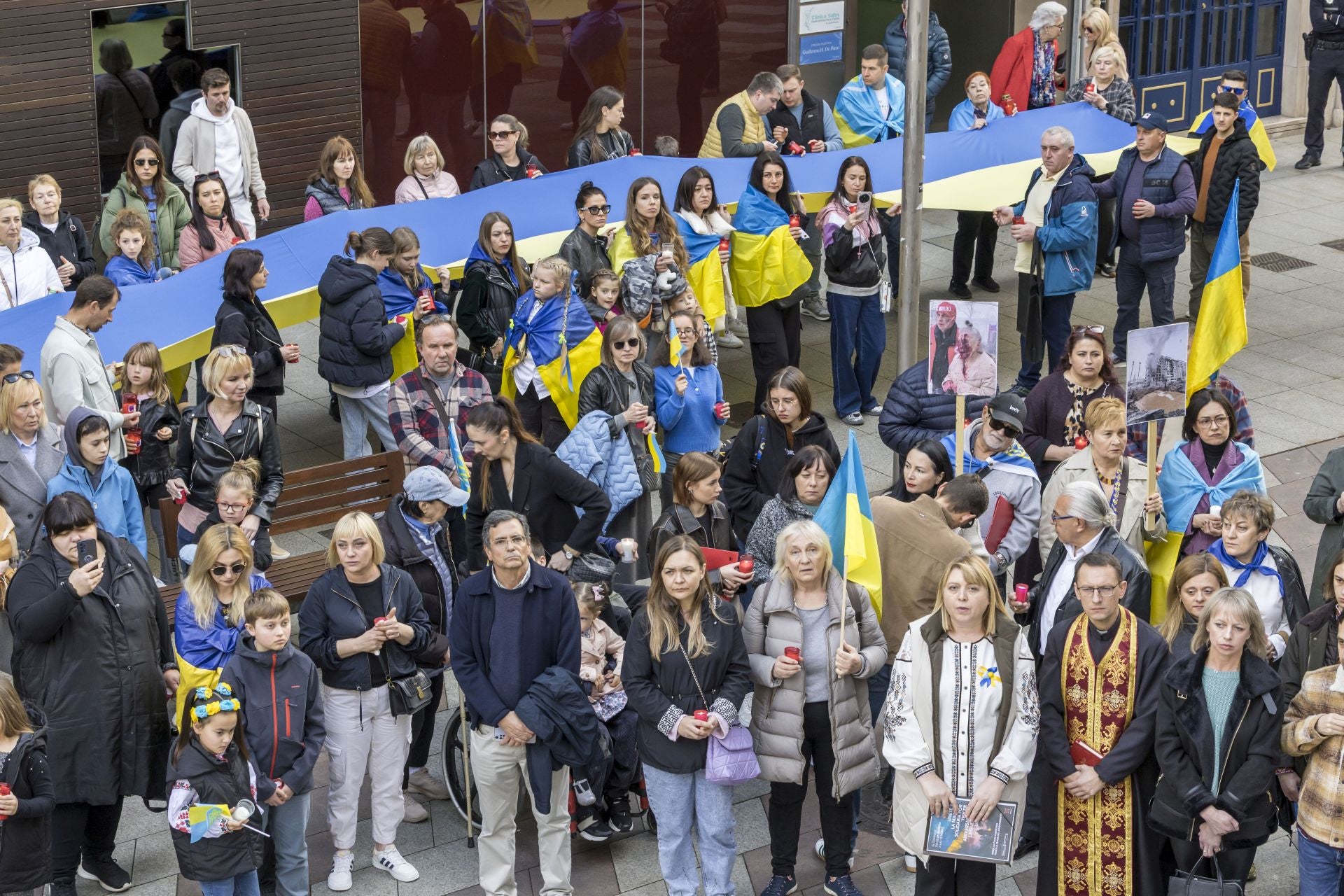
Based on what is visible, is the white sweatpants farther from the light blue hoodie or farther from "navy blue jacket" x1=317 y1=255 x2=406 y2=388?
"navy blue jacket" x1=317 y1=255 x2=406 y2=388

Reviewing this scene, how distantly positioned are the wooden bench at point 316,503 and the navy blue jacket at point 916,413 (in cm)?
277

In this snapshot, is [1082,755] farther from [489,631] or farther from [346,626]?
[346,626]

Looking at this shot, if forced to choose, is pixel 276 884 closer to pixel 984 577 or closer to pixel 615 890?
pixel 615 890

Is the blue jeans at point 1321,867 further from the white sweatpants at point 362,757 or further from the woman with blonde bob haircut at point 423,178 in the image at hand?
the woman with blonde bob haircut at point 423,178

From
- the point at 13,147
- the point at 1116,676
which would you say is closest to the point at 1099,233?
the point at 1116,676

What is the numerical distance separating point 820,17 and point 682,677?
42.1ft

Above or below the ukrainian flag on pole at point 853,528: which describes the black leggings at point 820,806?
below

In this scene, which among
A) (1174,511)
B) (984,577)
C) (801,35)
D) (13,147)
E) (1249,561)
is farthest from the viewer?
(801,35)

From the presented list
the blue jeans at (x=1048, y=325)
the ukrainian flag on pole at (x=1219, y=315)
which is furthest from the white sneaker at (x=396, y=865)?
the blue jeans at (x=1048, y=325)

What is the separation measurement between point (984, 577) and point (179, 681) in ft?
11.6

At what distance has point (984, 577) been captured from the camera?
707 cm

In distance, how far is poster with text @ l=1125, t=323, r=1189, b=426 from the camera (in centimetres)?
920

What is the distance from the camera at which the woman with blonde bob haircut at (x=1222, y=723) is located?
7.02m

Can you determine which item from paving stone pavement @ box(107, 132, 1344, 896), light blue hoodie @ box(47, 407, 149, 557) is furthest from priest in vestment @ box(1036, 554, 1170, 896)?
light blue hoodie @ box(47, 407, 149, 557)
